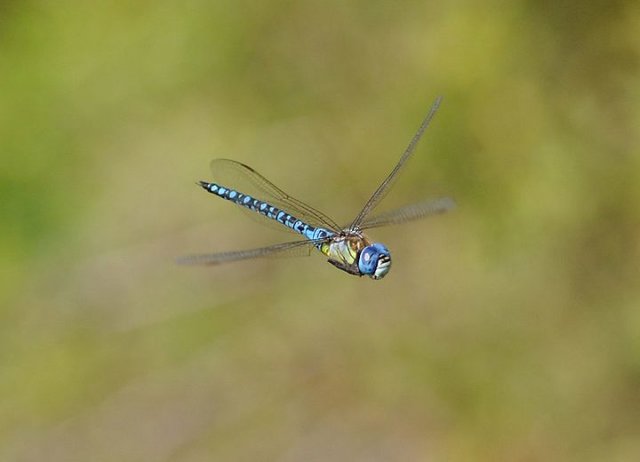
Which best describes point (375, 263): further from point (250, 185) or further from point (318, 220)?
point (250, 185)

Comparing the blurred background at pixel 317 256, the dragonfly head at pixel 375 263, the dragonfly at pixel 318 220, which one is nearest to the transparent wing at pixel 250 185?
the dragonfly at pixel 318 220

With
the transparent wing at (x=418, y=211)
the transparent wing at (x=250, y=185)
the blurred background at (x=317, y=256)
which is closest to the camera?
the transparent wing at (x=418, y=211)

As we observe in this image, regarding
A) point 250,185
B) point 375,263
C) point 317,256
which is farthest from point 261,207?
point 317,256

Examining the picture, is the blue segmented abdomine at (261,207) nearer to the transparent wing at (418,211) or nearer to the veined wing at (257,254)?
the veined wing at (257,254)

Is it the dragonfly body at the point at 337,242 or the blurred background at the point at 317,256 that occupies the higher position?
the blurred background at the point at 317,256

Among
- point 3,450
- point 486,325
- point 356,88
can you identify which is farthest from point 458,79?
point 3,450

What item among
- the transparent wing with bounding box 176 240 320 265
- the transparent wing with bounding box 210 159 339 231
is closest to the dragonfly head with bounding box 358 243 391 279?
the transparent wing with bounding box 176 240 320 265

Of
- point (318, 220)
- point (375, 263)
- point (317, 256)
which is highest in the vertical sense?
point (317, 256)

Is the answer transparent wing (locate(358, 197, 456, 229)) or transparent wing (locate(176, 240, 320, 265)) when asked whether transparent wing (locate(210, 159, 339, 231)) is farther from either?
transparent wing (locate(358, 197, 456, 229))
